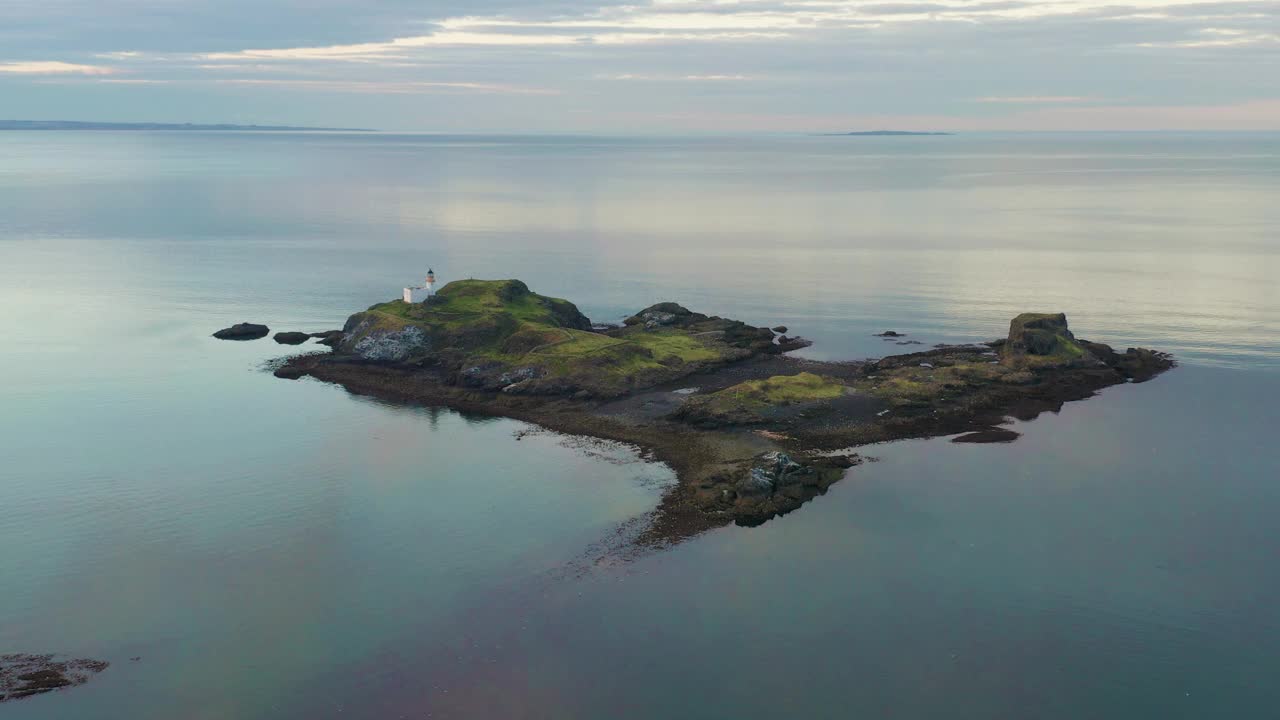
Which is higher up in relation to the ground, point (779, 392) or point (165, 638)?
point (779, 392)

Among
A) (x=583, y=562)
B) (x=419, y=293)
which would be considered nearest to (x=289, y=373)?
(x=419, y=293)

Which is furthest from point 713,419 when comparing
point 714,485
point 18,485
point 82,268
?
point 82,268

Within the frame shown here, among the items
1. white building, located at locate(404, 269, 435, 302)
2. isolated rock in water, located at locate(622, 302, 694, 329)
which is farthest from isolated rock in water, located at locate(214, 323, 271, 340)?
isolated rock in water, located at locate(622, 302, 694, 329)

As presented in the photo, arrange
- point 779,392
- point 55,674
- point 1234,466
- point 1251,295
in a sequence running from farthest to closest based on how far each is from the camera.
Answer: point 1251,295 → point 779,392 → point 1234,466 → point 55,674

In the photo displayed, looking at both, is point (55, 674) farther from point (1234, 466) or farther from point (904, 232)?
point (904, 232)

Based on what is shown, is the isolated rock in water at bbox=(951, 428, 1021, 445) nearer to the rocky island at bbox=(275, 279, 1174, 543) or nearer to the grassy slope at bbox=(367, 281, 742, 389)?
the rocky island at bbox=(275, 279, 1174, 543)

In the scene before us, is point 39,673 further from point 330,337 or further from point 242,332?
point 242,332
